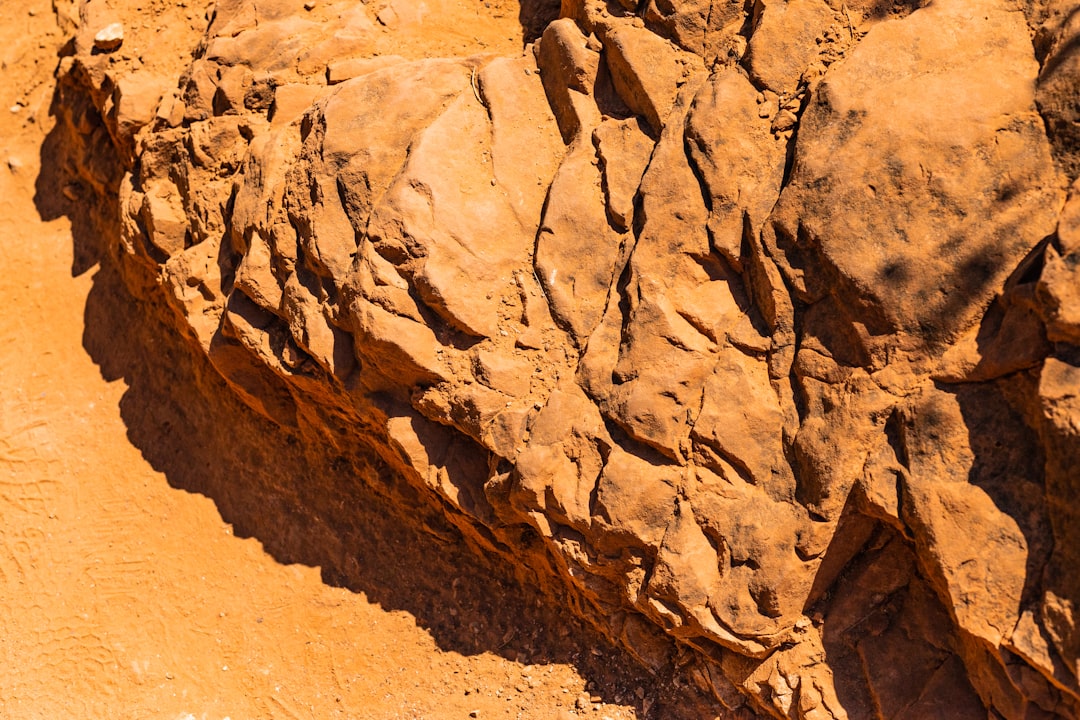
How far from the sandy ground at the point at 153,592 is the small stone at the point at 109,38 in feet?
4.32

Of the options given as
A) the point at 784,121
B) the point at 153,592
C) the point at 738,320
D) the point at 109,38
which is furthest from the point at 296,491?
the point at 784,121

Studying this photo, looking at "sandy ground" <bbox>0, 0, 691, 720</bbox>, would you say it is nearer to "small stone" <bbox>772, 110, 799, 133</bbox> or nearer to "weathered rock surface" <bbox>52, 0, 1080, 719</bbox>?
"weathered rock surface" <bbox>52, 0, 1080, 719</bbox>

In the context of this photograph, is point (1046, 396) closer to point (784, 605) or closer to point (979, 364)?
point (979, 364)

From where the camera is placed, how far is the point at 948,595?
3.01 metres

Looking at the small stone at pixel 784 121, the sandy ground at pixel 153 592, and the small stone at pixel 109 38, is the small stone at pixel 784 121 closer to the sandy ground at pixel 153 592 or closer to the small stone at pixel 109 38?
the sandy ground at pixel 153 592

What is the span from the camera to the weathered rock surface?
9.66ft

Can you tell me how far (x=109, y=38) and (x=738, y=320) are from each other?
4221 mm

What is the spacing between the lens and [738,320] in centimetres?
344

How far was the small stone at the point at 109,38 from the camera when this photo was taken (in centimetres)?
522

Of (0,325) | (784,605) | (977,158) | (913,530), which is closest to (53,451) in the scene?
(0,325)

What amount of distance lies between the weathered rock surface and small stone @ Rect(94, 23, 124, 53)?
1665 mm

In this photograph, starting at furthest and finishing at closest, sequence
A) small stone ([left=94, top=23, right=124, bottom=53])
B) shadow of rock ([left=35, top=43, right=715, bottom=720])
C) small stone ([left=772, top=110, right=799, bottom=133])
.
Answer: small stone ([left=94, top=23, right=124, bottom=53])
shadow of rock ([left=35, top=43, right=715, bottom=720])
small stone ([left=772, top=110, right=799, bottom=133])

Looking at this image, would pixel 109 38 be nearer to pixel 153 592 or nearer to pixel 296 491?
pixel 296 491

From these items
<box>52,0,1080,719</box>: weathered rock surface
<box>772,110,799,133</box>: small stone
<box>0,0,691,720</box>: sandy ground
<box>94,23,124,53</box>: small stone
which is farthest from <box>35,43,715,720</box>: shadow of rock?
<box>772,110,799,133</box>: small stone
